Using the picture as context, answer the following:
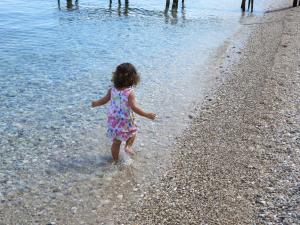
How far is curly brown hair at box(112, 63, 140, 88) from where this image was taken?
5848 millimetres

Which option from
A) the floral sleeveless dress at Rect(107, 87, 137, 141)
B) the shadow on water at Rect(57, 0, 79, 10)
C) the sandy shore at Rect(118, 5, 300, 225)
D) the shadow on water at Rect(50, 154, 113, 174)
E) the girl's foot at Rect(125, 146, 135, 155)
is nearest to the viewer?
the sandy shore at Rect(118, 5, 300, 225)

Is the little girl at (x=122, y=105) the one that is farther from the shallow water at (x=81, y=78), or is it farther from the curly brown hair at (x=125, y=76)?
the shallow water at (x=81, y=78)

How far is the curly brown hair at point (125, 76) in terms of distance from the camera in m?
5.85

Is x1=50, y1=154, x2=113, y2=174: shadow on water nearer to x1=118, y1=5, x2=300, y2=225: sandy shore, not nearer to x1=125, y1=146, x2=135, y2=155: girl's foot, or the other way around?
x1=125, y1=146, x2=135, y2=155: girl's foot

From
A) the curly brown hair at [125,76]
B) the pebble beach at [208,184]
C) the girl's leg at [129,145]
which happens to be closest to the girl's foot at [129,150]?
the girl's leg at [129,145]

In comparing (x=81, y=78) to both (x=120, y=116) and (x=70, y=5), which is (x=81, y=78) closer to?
(x=120, y=116)

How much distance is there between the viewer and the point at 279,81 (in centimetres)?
1052

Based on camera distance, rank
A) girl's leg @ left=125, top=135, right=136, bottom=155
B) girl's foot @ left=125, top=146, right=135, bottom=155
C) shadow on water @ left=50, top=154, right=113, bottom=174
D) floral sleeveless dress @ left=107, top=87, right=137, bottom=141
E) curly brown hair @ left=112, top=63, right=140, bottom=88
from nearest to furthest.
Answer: curly brown hair @ left=112, top=63, right=140, bottom=88, floral sleeveless dress @ left=107, top=87, right=137, bottom=141, shadow on water @ left=50, top=154, right=113, bottom=174, girl's leg @ left=125, top=135, right=136, bottom=155, girl's foot @ left=125, top=146, right=135, bottom=155

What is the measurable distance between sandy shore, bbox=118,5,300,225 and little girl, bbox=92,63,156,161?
0.93 metres

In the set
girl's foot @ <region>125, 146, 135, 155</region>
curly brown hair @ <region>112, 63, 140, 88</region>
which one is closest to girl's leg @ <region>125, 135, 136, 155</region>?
girl's foot @ <region>125, 146, 135, 155</region>

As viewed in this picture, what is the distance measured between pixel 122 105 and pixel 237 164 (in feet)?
6.45

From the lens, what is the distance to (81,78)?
37.4ft

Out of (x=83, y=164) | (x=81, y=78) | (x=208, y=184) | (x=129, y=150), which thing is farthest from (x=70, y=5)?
(x=208, y=184)

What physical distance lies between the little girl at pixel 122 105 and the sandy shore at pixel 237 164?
Result: 93 centimetres
